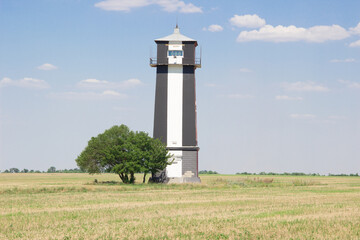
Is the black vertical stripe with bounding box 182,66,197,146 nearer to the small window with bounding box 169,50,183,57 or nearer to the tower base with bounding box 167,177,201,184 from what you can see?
the small window with bounding box 169,50,183,57

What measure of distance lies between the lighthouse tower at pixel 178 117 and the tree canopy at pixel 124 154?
66.9 inches

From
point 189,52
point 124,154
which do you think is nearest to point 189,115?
point 189,52

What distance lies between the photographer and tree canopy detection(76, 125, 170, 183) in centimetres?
6650

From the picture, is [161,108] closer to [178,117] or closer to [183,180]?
[178,117]

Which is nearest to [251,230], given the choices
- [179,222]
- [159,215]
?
[179,222]

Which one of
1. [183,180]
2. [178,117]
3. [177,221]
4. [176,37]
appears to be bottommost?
[177,221]

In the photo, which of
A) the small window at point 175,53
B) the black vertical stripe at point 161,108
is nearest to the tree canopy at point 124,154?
the black vertical stripe at point 161,108

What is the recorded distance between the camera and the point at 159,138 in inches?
2729

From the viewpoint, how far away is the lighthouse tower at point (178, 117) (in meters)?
68.4

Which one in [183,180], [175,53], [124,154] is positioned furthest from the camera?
[175,53]

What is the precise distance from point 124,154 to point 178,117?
28.5 ft

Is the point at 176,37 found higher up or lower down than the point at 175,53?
higher up

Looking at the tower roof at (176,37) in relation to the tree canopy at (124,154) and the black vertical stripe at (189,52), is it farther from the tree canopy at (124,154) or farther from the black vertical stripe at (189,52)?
the tree canopy at (124,154)

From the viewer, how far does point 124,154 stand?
67375 mm
